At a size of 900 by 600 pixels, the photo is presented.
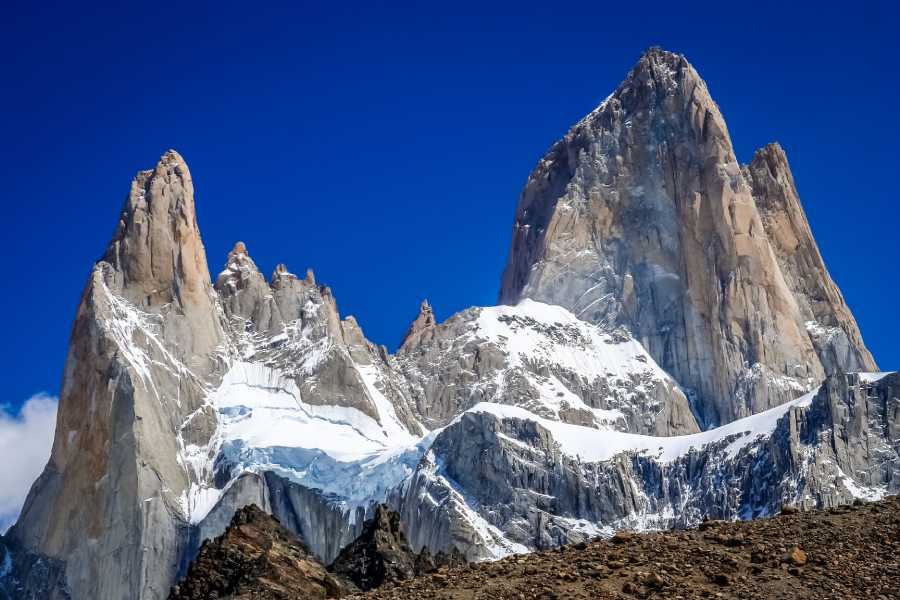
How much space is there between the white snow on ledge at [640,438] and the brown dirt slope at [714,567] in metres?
119

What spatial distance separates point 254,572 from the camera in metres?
47.4

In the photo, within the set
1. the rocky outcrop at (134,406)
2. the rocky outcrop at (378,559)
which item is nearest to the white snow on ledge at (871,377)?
the rocky outcrop at (134,406)

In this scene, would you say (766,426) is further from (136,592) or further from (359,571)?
(359,571)

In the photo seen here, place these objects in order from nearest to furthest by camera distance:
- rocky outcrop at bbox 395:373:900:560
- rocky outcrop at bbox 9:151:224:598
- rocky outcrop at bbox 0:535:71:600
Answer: rocky outcrop at bbox 395:373:900:560, rocky outcrop at bbox 0:535:71:600, rocky outcrop at bbox 9:151:224:598

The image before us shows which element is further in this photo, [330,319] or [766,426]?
[330,319]

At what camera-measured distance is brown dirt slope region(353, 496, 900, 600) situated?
36.4 m

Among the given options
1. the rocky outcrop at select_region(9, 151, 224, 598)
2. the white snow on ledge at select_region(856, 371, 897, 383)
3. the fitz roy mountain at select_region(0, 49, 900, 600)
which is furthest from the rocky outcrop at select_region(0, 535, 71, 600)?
the white snow on ledge at select_region(856, 371, 897, 383)

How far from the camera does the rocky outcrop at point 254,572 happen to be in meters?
45.9

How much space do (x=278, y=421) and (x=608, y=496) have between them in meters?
42.6

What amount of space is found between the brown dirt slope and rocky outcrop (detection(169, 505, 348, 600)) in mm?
5257

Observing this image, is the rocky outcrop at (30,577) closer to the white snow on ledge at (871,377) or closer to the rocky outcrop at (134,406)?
the rocky outcrop at (134,406)

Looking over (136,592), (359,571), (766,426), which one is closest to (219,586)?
(359,571)

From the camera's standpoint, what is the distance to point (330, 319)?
198750mm

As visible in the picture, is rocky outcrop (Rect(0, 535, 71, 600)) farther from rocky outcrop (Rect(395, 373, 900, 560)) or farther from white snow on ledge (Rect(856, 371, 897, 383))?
white snow on ledge (Rect(856, 371, 897, 383))
